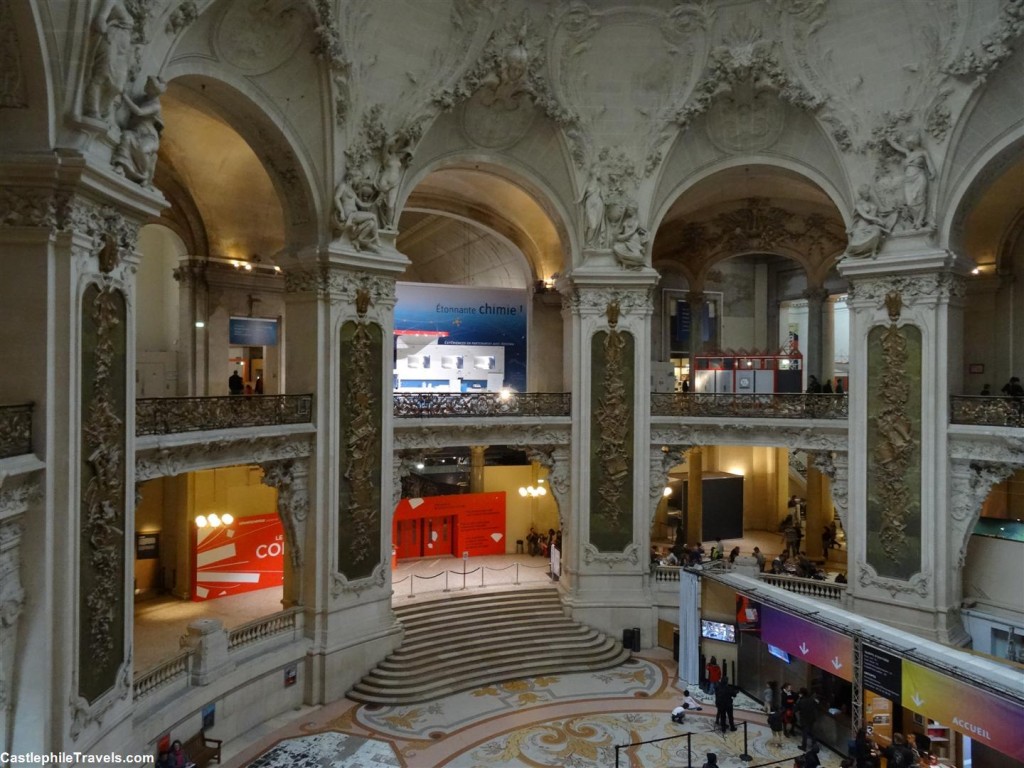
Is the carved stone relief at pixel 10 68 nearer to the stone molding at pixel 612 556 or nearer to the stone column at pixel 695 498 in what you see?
the stone molding at pixel 612 556

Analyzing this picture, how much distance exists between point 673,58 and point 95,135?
41.5 feet

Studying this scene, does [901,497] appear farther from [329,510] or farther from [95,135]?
[95,135]

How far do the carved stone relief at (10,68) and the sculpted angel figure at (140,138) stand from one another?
3.93 ft

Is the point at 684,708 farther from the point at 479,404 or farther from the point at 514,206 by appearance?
the point at 514,206

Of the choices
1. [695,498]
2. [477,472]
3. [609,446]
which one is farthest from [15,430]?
[695,498]

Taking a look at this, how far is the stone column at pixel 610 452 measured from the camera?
56.0ft

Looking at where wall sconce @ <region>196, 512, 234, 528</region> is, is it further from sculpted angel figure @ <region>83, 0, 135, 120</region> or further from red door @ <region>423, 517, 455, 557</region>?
sculpted angel figure @ <region>83, 0, 135, 120</region>

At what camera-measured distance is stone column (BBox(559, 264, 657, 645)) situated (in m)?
17.1

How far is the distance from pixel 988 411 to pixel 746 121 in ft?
27.6

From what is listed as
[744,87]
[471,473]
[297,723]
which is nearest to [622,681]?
[297,723]

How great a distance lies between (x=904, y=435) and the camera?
49.4 ft

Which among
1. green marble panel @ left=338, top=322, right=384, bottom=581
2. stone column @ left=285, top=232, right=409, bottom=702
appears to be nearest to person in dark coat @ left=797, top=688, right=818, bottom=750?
stone column @ left=285, top=232, right=409, bottom=702

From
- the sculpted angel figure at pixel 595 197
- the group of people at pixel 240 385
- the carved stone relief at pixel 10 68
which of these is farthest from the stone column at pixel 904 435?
the carved stone relief at pixel 10 68

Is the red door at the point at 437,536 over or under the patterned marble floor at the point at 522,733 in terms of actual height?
over
